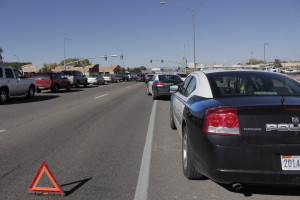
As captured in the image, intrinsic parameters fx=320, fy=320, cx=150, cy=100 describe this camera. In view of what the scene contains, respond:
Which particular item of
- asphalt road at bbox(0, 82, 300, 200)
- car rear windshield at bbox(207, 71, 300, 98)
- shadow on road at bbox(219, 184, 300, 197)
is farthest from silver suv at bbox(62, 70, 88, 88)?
shadow on road at bbox(219, 184, 300, 197)

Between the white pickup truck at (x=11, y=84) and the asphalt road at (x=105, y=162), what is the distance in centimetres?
777

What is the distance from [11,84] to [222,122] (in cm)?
1654

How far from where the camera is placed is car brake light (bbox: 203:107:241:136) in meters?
3.59

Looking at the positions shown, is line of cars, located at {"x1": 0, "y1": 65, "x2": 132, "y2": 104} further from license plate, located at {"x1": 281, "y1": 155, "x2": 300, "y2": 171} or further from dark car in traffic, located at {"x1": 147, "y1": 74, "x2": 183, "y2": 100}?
license plate, located at {"x1": 281, "y1": 155, "x2": 300, "y2": 171}

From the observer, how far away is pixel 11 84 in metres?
17.8

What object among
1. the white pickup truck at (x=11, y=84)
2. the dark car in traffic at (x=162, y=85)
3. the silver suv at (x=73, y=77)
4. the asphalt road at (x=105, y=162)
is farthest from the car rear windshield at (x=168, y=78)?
the silver suv at (x=73, y=77)

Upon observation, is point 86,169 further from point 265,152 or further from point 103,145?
point 265,152

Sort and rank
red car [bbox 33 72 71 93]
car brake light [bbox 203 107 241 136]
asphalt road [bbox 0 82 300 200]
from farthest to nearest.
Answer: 1. red car [bbox 33 72 71 93]
2. asphalt road [bbox 0 82 300 200]
3. car brake light [bbox 203 107 241 136]

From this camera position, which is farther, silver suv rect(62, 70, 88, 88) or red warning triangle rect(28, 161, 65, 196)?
silver suv rect(62, 70, 88, 88)

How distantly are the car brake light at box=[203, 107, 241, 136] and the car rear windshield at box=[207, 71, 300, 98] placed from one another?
0.69 meters

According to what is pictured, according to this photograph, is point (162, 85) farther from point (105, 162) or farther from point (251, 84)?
→ point (251, 84)

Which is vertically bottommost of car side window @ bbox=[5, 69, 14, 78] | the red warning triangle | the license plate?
the red warning triangle

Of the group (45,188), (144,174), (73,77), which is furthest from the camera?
(73,77)

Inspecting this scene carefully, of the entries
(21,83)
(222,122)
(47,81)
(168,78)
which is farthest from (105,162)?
(47,81)
